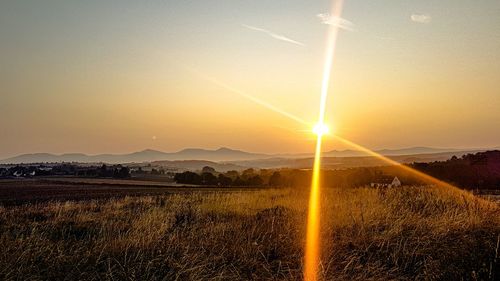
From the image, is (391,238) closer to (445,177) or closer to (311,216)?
(311,216)

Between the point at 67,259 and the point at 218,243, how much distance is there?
8.98 ft

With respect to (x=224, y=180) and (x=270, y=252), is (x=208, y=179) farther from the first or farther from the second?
(x=270, y=252)

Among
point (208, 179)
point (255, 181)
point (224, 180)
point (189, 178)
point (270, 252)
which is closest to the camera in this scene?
point (270, 252)

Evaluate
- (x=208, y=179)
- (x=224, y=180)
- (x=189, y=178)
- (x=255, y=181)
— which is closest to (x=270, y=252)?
(x=255, y=181)

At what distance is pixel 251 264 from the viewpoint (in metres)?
7.53

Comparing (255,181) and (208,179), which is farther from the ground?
(255,181)

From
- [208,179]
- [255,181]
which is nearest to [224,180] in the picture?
[208,179]

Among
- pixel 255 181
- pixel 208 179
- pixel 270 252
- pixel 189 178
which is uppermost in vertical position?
pixel 270 252

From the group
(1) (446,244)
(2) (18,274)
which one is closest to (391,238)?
(1) (446,244)

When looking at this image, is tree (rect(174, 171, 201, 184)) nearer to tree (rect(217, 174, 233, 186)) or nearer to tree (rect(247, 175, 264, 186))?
tree (rect(217, 174, 233, 186))

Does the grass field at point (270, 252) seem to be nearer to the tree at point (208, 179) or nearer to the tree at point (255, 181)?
the tree at point (255, 181)

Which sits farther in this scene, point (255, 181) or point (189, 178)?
point (189, 178)

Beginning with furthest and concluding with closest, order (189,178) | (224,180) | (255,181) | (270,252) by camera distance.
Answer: (189,178) → (224,180) → (255,181) → (270,252)

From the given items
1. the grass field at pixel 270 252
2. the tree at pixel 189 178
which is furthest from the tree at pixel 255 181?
the grass field at pixel 270 252
